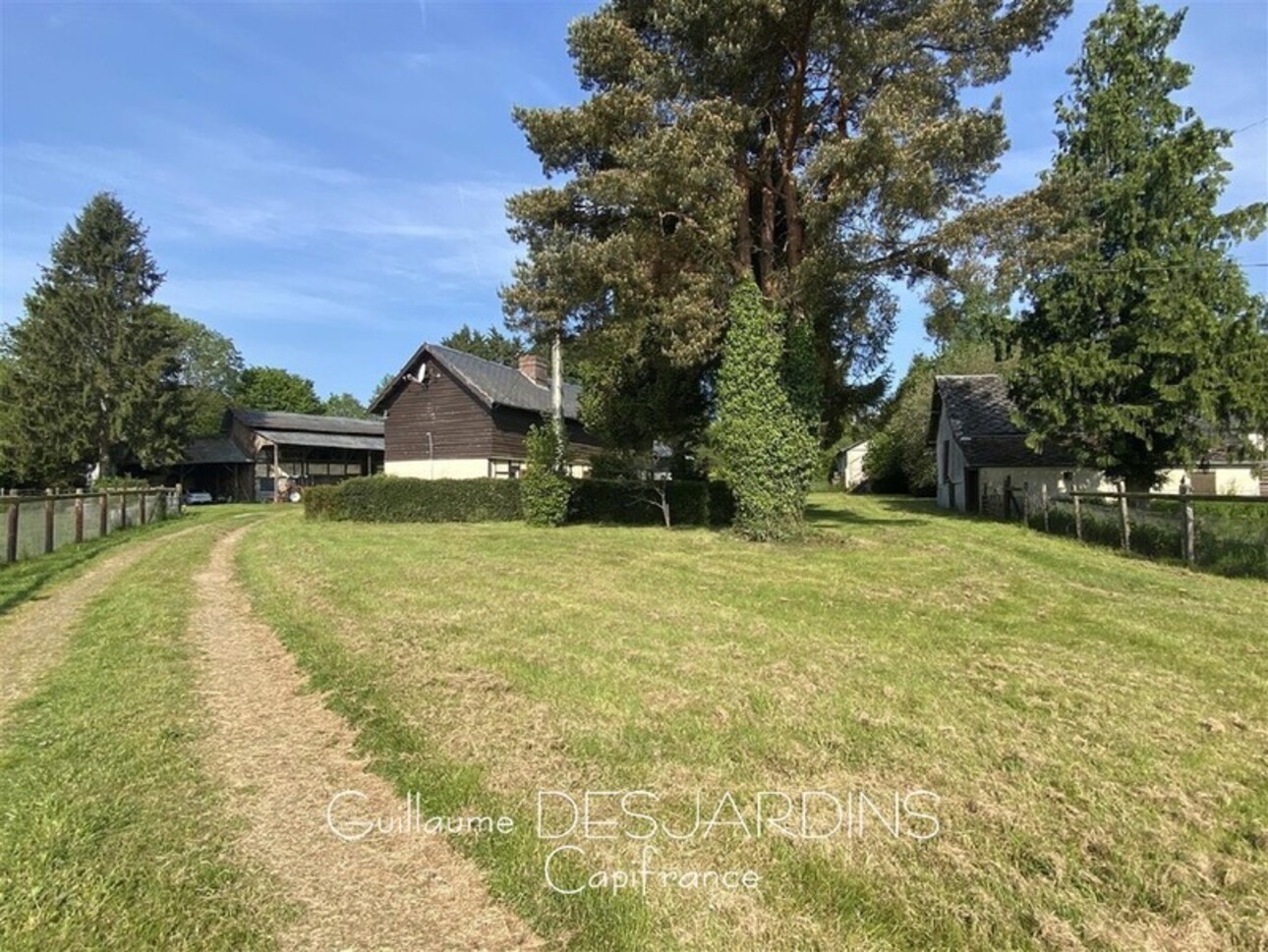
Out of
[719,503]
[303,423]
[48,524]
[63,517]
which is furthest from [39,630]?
[303,423]

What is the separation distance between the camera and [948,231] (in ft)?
44.7

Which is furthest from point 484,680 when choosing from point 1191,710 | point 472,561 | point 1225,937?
point 472,561

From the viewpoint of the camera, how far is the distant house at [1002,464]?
84.5 feet

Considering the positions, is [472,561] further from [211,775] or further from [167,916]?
[167,916]

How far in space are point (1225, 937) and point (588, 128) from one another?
1574 centimetres

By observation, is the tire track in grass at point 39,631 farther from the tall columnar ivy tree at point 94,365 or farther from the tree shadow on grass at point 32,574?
the tall columnar ivy tree at point 94,365

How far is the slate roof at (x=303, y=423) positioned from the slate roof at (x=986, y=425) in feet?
126

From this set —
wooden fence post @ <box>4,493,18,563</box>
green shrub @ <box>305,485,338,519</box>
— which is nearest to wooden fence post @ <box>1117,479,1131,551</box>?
wooden fence post @ <box>4,493,18,563</box>

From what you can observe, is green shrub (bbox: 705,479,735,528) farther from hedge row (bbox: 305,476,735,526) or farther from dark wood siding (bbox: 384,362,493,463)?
dark wood siding (bbox: 384,362,493,463)

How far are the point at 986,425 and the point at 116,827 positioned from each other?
3043 cm

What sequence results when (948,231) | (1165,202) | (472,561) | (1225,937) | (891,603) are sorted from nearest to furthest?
(1225,937) < (891,603) < (472,561) < (948,231) < (1165,202)

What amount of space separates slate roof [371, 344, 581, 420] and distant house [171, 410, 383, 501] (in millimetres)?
12684

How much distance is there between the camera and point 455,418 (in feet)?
115

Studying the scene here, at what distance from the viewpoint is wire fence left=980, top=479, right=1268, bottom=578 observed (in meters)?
10.9
